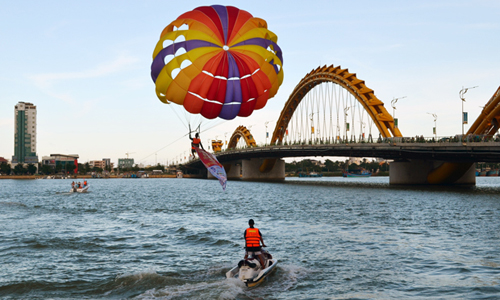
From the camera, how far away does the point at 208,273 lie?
20.2 meters

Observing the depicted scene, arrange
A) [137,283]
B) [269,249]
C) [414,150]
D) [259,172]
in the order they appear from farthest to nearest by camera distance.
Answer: [259,172] → [414,150] → [269,249] → [137,283]

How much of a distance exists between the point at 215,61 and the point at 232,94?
215 cm

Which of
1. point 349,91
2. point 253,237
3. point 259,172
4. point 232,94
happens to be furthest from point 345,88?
point 253,237

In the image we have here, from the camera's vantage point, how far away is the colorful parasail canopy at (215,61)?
2531 cm

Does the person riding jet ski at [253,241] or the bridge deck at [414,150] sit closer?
the person riding jet ski at [253,241]

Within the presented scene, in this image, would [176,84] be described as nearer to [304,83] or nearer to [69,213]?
[69,213]

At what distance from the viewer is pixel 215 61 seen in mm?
25281

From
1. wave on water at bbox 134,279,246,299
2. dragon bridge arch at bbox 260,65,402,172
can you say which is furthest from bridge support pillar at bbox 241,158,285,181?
wave on water at bbox 134,279,246,299

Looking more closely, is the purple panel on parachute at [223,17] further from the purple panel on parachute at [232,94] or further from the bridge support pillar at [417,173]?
the bridge support pillar at [417,173]

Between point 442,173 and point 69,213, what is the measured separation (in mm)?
60908

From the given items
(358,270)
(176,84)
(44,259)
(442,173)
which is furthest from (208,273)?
(442,173)

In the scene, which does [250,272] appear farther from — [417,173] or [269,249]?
[417,173]

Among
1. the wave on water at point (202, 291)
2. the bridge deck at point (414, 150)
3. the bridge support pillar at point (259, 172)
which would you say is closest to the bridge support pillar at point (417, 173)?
the bridge deck at point (414, 150)

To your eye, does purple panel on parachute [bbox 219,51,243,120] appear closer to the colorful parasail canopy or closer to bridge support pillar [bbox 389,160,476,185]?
the colorful parasail canopy
